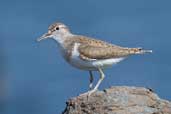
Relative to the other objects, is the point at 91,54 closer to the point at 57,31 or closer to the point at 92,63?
the point at 92,63

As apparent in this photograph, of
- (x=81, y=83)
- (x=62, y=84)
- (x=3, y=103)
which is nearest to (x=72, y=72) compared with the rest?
(x=62, y=84)

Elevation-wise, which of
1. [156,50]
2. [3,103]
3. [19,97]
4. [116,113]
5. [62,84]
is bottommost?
[116,113]

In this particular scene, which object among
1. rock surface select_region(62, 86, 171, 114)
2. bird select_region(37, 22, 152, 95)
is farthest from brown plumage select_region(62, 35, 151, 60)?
rock surface select_region(62, 86, 171, 114)

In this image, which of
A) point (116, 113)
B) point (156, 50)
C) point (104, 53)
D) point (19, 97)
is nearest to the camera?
point (116, 113)

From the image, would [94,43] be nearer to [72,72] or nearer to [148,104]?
[148,104]

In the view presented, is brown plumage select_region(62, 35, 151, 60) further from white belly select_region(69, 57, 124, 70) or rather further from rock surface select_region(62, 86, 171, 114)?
rock surface select_region(62, 86, 171, 114)

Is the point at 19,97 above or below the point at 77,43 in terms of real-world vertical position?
above

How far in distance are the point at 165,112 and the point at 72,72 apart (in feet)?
82.4

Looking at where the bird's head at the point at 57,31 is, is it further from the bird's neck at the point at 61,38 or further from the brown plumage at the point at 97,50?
the brown plumage at the point at 97,50

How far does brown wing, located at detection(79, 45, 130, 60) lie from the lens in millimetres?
18448

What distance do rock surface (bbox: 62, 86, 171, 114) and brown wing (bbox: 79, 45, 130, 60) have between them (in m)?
1.72

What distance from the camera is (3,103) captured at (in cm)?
1939

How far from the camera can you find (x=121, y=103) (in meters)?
16.3

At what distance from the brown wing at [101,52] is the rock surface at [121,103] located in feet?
5.63
